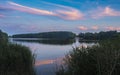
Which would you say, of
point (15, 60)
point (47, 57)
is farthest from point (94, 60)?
point (47, 57)

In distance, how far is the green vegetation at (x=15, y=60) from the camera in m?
12.7

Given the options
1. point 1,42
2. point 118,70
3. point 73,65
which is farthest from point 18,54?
point 118,70

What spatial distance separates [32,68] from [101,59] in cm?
640

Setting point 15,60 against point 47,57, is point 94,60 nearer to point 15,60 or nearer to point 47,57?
point 15,60

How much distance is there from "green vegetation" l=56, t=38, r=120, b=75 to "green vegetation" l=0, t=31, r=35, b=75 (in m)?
2.60

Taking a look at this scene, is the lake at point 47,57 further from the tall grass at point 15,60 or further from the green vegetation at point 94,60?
the green vegetation at point 94,60

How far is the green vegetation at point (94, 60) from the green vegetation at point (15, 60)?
2.60 meters

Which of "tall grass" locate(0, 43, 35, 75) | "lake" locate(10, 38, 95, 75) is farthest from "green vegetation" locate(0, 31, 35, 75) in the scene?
"lake" locate(10, 38, 95, 75)

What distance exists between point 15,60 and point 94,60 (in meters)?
5.43

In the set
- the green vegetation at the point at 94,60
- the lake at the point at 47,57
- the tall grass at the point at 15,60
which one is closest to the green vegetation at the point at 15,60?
the tall grass at the point at 15,60

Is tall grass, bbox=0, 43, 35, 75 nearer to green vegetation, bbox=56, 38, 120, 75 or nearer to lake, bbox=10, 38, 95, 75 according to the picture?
lake, bbox=10, 38, 95, 75

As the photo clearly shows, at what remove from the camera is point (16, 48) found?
15.0 metres

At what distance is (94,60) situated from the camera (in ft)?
32.3

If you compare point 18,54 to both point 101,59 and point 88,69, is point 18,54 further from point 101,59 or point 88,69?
point 101,59
